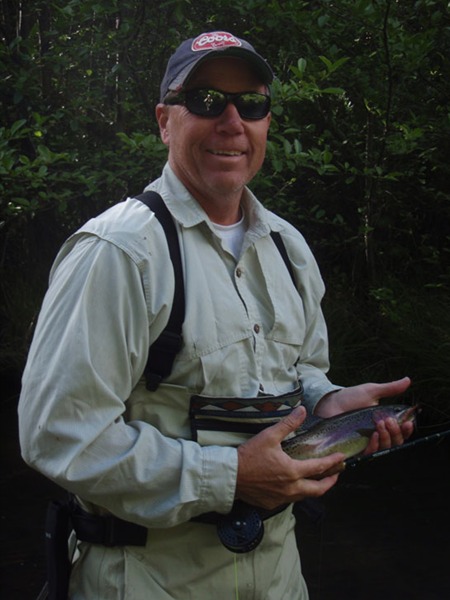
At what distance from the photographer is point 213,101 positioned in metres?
2.36

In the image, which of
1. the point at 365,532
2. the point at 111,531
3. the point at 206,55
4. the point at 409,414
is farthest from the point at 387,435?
the point at 365,532

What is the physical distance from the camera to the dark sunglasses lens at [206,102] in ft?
7.70

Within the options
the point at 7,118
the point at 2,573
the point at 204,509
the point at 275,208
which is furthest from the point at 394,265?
the point at 204,509

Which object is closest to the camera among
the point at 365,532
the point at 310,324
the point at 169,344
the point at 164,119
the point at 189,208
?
the point at 169,344

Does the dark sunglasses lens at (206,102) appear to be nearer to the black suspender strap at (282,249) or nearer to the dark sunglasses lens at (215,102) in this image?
the dark sunglasses lens at (215,102)

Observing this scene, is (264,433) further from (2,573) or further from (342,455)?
(2,573)

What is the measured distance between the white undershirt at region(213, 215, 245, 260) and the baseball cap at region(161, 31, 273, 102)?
1.34ft

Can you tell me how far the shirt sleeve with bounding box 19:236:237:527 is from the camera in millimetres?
1940

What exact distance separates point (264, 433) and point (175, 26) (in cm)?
545

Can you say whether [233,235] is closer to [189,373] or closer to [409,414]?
[189,373]

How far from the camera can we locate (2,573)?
190 inches

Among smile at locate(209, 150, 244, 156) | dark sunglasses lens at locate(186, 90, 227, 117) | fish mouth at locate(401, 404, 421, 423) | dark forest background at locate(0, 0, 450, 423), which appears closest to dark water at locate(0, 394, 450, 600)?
dark forest background at locate(0, 0, 450, 423)

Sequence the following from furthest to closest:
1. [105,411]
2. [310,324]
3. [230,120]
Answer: [310,324], [230,120], [105,411]

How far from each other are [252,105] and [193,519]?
1149 mm
